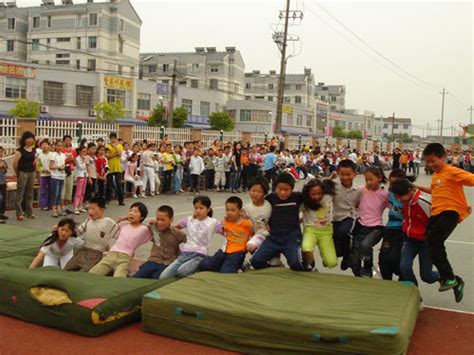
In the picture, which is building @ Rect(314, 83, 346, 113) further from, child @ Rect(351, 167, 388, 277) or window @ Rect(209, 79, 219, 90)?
child @ Rect(351, 167, 388, 277)

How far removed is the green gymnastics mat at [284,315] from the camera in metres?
4.25

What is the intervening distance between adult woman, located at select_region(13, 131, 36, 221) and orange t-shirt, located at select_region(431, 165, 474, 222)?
8.23m

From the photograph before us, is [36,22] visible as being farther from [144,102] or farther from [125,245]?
[125,245]

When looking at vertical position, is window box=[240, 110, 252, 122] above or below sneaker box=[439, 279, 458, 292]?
above

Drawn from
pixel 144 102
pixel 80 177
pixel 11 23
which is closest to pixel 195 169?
pixel 80 177

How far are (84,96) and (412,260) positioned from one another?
4952cm

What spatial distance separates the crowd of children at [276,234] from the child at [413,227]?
0.04 ft

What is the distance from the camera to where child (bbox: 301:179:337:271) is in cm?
639

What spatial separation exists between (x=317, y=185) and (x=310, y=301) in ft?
5.93

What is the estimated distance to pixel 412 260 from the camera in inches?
235

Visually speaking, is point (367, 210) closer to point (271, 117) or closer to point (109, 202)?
point (109, 202)

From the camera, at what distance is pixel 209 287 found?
5.25 meters

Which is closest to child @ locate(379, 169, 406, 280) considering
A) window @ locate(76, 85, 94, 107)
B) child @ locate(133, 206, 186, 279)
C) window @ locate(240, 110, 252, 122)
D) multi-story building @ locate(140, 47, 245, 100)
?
child @ locate(133, 206, 186, 279)

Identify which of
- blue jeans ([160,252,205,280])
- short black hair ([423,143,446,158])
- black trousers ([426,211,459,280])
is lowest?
blue jeans ([160,252,205,280])
